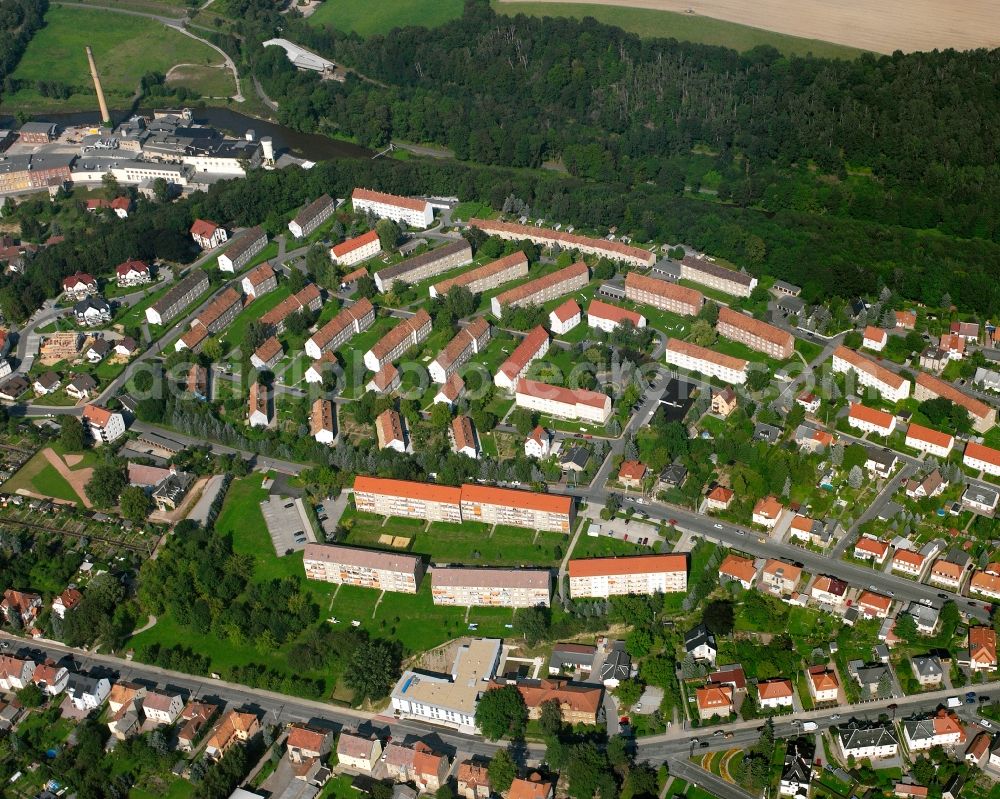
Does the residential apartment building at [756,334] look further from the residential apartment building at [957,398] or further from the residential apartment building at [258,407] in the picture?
the residential apartment building at [258,407]

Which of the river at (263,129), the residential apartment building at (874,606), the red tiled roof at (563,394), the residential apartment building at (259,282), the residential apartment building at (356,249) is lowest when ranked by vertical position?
the residential apartment building at (874,606)

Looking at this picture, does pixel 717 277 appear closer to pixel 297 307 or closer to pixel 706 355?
pixel 706 355

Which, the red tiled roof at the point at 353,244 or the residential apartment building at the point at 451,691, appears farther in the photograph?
the red tiled roof at the point at 353,244

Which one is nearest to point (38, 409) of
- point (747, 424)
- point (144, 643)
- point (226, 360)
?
point (226, 360)

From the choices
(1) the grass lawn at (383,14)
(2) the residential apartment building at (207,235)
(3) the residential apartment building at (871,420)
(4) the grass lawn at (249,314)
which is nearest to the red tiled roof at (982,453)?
(3) the residential apartment building at (871,420)

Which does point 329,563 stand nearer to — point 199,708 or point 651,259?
point 199,708

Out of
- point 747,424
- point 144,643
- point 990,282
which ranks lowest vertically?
point 144,643
